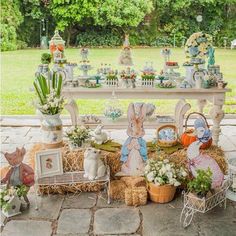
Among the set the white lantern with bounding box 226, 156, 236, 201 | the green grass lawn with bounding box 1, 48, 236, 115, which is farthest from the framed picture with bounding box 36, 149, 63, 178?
the green grass lawn with bounding box 1, 48, 236, 115

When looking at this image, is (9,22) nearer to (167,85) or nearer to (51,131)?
(167,85)

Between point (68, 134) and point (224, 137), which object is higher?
point (68, 134)

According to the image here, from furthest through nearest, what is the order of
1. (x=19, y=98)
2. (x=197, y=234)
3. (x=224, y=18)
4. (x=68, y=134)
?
(x=224, y=18) < (x=19, y=98) < (x=68, y=134) < (x=197, y=234)

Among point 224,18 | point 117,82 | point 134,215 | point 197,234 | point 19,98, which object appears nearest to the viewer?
point 197,234

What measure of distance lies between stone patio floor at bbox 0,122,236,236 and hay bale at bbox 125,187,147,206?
0.05 meters

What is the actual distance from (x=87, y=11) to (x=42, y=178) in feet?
24.5

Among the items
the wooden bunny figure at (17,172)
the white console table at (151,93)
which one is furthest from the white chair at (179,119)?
the wooden bunny figure at (17,172)

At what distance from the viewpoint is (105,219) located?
2957mm

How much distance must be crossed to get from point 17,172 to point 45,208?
0.34 meters

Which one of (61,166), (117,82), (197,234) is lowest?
(197,234)

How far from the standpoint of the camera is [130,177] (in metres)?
3.43

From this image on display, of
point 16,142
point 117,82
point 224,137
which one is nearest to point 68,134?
point 117,82

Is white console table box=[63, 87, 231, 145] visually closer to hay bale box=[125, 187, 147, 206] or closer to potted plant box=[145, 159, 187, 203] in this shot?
potted plant box=[145, 159, 187, 203]

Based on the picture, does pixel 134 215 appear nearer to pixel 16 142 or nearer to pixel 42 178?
pixel 42 178
